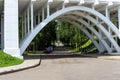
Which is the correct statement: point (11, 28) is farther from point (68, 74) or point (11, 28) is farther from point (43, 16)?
point (68, 74)

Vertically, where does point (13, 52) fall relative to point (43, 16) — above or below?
below

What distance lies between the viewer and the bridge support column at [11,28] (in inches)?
1152

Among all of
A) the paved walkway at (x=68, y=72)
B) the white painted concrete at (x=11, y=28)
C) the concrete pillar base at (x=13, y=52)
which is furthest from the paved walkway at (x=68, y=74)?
the white painted concrete at (x=11, y=28)

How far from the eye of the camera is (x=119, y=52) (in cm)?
3844

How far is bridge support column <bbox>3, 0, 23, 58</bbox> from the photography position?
29.3m

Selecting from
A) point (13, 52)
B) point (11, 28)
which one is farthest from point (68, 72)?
point (11, 28)

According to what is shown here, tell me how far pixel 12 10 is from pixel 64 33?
61.4 m

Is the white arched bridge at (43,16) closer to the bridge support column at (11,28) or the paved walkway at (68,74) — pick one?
the bridge support column at (11,28)

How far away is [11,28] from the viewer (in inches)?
1162

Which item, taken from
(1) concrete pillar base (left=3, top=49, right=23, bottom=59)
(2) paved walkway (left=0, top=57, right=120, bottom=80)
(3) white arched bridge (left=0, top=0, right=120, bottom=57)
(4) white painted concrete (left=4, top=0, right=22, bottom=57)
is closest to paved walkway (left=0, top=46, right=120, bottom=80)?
(2) paved walkway (left=0, top=57, right=120, bottom=80)

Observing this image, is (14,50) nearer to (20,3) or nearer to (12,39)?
(12,39)

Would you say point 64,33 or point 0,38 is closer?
point 0,38

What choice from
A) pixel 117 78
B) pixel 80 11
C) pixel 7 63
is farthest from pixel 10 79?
pixel 80 11

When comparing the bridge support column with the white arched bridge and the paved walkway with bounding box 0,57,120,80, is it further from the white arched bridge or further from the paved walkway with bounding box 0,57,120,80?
the paved walkway with bounding box 0,57,120,80
